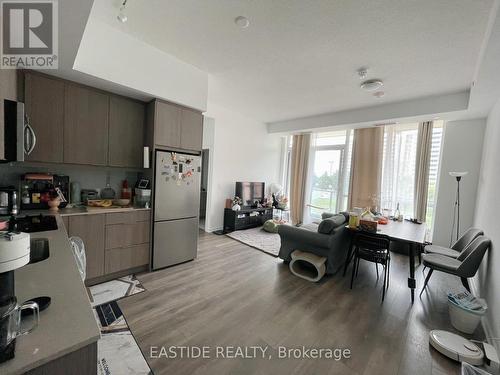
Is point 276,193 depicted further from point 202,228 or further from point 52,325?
point 52,325

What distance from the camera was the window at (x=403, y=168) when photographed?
411cm

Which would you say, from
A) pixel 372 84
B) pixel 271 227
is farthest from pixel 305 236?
pixel 372 84

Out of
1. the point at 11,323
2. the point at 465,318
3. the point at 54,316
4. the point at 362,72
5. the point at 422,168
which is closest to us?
the point at 11,323

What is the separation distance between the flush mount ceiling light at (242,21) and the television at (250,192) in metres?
3.53

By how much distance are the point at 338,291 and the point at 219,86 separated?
352 centimetres

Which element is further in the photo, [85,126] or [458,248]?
[458,248]

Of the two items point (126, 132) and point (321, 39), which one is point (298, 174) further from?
point (126, 132)

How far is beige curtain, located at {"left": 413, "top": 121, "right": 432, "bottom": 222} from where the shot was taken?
4.09m

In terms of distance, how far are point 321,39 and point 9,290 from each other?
286 centimetres

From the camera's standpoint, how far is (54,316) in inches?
31.7

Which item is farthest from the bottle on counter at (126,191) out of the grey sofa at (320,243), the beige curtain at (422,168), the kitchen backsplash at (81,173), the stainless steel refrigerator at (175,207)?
the beige curtain at (422,168)

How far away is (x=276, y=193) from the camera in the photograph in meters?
6.07

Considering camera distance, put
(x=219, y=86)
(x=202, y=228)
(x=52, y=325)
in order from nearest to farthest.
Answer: (x=52, y=325)
(x=219, y=86)
(x=202, y=228)

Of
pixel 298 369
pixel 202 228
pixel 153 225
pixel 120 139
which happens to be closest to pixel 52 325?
pixel 298 369
